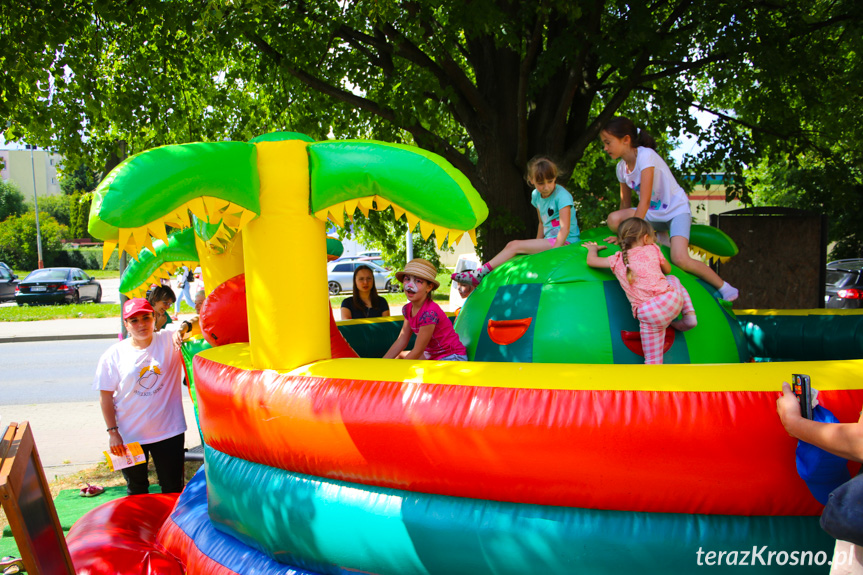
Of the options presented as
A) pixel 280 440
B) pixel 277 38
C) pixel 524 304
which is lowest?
pixel 280 440

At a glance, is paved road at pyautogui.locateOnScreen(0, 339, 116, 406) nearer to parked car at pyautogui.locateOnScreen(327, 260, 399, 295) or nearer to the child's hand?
the child's hand

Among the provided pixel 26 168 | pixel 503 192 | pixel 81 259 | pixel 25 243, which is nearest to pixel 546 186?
pixel 503 192

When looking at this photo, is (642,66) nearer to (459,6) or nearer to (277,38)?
(459,6)

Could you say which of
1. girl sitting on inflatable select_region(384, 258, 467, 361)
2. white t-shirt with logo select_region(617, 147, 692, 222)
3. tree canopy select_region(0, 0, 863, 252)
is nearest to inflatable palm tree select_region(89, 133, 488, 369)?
girl sitting on inflatable select_region(384, 258, 467, 361)

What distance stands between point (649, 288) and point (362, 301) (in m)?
3.76

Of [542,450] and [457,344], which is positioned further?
[457,344]

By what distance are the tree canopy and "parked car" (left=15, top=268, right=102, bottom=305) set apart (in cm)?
1644

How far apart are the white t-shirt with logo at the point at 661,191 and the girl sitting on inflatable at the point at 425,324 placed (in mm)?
1440

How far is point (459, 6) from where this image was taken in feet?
19.5

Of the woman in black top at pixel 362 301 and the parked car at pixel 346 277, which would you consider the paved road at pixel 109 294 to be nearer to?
the parked car at pixel 346 277

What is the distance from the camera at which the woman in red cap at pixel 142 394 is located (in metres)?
4.43

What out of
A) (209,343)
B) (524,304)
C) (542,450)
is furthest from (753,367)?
(209,343)

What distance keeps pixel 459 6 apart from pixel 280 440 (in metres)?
4.21

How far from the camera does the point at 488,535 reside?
2826 millimetres
